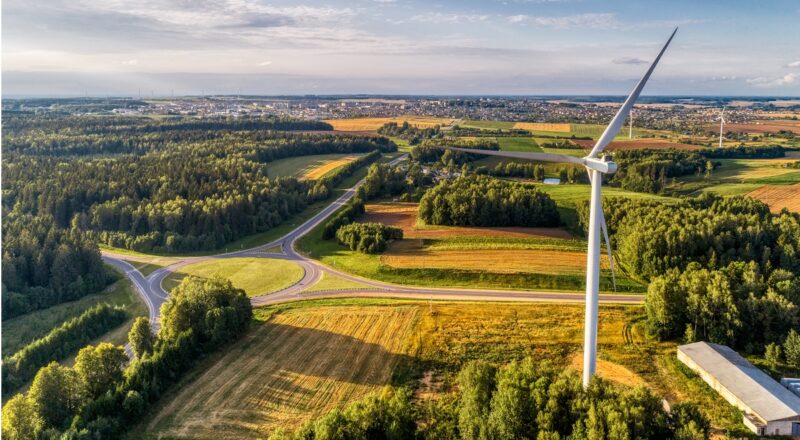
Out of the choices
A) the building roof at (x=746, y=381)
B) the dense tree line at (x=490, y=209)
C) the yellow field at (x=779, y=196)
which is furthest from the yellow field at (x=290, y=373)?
the yellow field at (x=779, y=196)

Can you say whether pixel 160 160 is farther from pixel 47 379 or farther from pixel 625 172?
pixel 625 172

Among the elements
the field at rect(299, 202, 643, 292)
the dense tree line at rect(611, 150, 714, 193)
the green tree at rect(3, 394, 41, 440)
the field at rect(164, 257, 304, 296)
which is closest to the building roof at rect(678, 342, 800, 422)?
the field at rect(299, 202, 643, 292)

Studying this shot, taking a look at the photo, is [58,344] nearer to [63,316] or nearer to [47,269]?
[63,316]

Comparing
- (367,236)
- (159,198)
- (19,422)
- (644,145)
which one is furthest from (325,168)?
(19,422)

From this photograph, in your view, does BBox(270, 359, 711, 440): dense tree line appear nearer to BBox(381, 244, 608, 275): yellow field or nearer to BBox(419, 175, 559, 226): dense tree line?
BBox(381, 244, 608, 275): yellow field

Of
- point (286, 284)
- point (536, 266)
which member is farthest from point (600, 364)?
Answer: point (286, 284)

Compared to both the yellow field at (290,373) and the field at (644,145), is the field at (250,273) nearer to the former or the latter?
the yellow field at (290,373)
